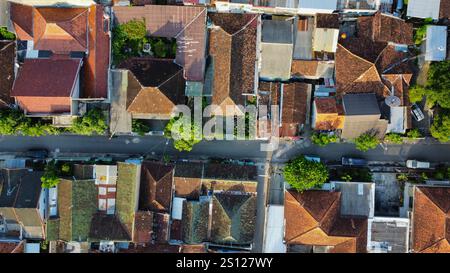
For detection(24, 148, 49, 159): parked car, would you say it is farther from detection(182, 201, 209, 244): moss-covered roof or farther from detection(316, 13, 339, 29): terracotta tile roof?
detection(316, 13, 339, 29): terracotta tile roof

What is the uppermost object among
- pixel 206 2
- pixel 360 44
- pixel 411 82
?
pixel 206 2

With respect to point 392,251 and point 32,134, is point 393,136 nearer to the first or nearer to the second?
point 392,251

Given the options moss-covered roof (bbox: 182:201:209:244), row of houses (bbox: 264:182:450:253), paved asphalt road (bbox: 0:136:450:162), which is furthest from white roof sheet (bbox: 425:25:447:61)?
moss-covered roof (bbox: 182:201:209:244)

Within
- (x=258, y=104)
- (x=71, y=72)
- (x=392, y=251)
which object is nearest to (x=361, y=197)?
(x=392, y=251)

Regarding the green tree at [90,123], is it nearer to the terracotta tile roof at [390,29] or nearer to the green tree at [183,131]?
the green tree at [183,131]

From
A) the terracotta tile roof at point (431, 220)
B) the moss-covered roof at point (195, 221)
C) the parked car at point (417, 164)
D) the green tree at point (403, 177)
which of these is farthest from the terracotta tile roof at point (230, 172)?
the terracotta tile roof at point (431, 220)

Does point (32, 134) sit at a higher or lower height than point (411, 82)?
lower
